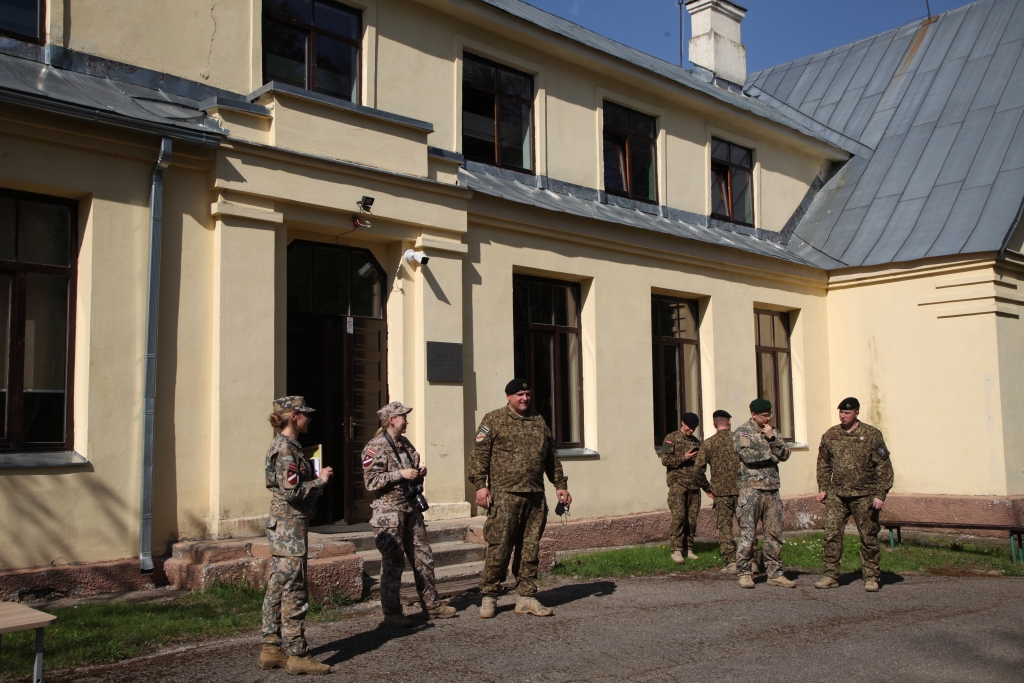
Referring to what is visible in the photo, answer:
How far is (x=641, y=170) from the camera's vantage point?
13930 mm

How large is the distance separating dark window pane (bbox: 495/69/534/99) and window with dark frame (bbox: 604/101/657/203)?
4.87 ft

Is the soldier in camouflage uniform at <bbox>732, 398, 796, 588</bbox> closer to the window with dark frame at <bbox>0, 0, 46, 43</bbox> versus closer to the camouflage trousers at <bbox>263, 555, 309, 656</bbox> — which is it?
the camouflage trousers at <bbox>263, 555, 309, 656</bbox>

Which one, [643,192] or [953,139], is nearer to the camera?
[643,192]

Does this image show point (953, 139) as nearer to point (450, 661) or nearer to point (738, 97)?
point (738, 97)

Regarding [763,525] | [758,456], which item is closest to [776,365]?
[758,456]

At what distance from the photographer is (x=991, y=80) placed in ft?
54.5

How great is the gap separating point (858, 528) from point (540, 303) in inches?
186

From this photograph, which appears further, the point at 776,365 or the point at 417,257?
the point at 776,365

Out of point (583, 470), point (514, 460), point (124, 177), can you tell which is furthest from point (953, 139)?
point (124, 177)

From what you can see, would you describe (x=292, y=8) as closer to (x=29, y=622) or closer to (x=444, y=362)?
(x=444, y=362)

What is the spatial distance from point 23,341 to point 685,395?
9.01 m

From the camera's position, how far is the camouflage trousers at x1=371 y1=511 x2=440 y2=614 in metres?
6.87

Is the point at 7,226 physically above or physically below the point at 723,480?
above

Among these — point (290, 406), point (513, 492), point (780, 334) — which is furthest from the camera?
point (780, 334)
